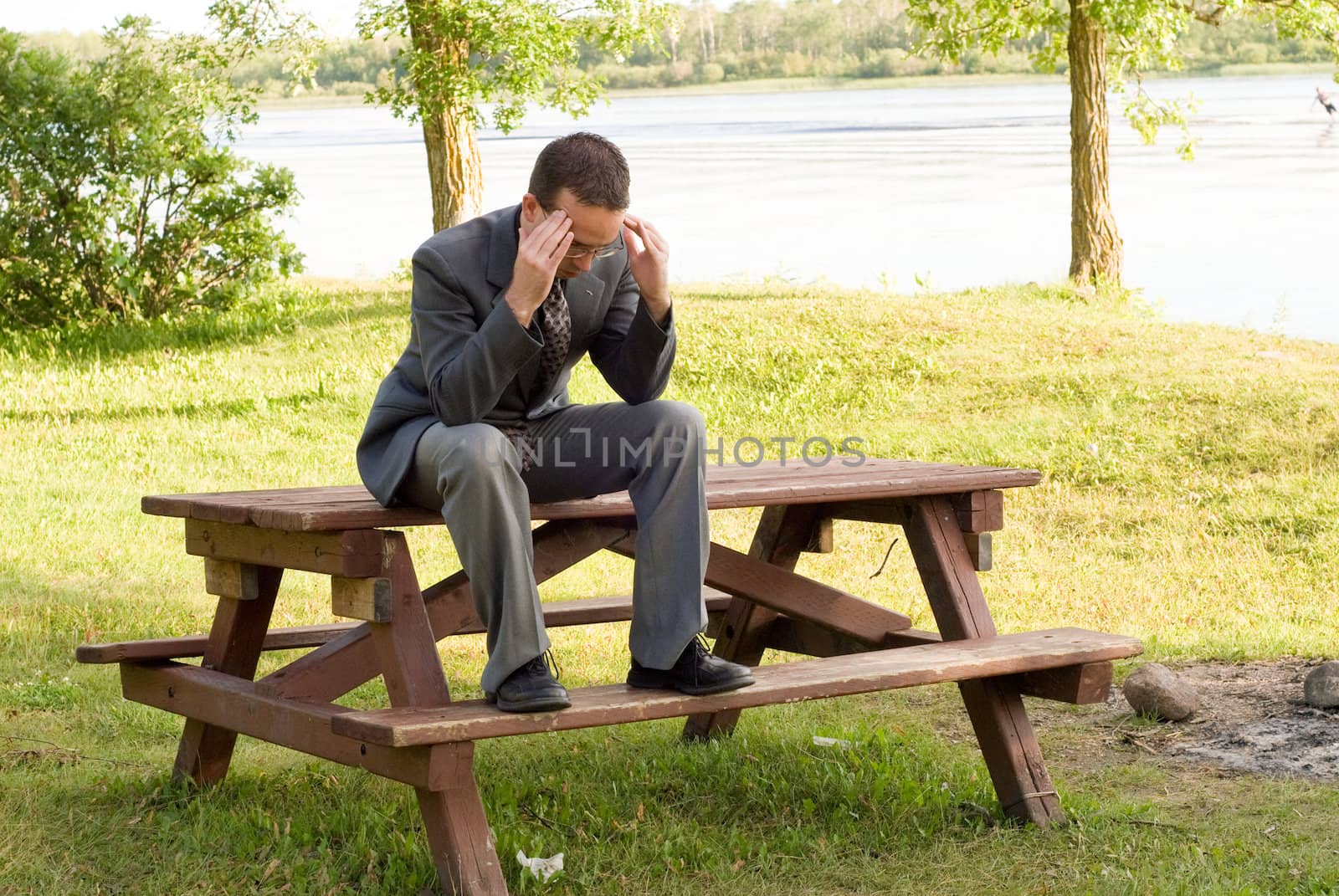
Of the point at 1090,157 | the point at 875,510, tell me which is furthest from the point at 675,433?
the point at 1090,157

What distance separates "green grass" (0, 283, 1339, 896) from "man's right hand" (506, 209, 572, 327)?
141cm

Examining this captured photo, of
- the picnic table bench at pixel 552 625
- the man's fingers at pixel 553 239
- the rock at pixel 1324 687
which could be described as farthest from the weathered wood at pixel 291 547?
the rock at pixel 1324 687

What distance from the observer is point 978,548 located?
4621 millimetres

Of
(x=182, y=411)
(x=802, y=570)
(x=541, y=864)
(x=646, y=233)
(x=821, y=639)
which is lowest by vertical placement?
(x=802, y=570)

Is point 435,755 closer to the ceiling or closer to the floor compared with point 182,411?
closer to the ceiling

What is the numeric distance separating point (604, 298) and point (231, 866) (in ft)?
5.73

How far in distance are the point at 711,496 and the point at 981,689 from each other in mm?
1123

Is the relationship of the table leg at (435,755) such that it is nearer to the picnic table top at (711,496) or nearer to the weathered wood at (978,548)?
the picnic table top at (711,496)

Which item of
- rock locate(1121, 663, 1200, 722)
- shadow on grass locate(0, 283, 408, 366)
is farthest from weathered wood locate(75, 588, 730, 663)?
shadow on grass locate(0, 283, 408, 366)

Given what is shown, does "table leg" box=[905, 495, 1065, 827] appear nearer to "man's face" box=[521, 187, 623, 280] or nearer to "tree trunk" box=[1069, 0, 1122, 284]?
"man's face" box=[521, 187, 623, 280]

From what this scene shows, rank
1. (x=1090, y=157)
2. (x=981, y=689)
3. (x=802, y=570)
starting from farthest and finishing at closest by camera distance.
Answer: (x=1090, y=157) < (x=802, y=570) < (x=981, y=689)

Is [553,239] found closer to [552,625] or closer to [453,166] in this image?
[552,625]

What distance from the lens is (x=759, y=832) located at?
13.8 ft

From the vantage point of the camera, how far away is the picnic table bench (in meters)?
3.48
